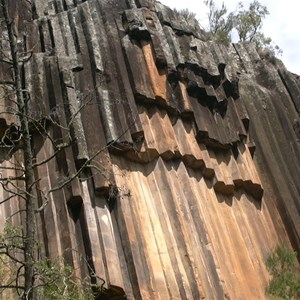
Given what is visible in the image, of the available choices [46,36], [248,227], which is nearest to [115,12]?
[46,36]

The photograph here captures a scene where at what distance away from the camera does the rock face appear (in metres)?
8.60

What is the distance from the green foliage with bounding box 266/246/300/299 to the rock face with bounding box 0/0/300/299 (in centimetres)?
17

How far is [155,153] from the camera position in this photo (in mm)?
9969

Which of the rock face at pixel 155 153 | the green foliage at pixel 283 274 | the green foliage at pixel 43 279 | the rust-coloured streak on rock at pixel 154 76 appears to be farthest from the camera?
the rust-coloured streak on rock at pixel 154 76

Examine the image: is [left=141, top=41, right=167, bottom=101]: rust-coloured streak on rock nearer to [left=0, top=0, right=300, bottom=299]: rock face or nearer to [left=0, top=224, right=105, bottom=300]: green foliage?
[left=0, top=0, right=300, bottom=299]: rock face

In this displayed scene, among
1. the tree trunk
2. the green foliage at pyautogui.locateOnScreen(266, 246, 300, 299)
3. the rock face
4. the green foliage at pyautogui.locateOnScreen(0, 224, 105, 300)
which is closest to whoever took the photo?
the tree trunk

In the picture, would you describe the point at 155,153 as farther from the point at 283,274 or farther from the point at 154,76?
the point at 283,274

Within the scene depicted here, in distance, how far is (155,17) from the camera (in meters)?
12.2

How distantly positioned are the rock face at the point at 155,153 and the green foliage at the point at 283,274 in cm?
17

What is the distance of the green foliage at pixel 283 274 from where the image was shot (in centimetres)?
960

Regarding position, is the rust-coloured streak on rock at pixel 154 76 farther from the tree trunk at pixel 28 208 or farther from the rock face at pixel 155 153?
the tree trunk at pixel 28 208

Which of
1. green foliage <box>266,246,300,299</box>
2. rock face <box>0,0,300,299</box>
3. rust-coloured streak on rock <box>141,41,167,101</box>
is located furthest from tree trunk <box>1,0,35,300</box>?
green foliage <box>266,246,300,299</box>

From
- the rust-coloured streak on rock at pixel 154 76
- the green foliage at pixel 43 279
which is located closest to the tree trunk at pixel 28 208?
the green foliage at pixel 43 279

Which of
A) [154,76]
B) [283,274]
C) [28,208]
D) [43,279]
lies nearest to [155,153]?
[154,76]
